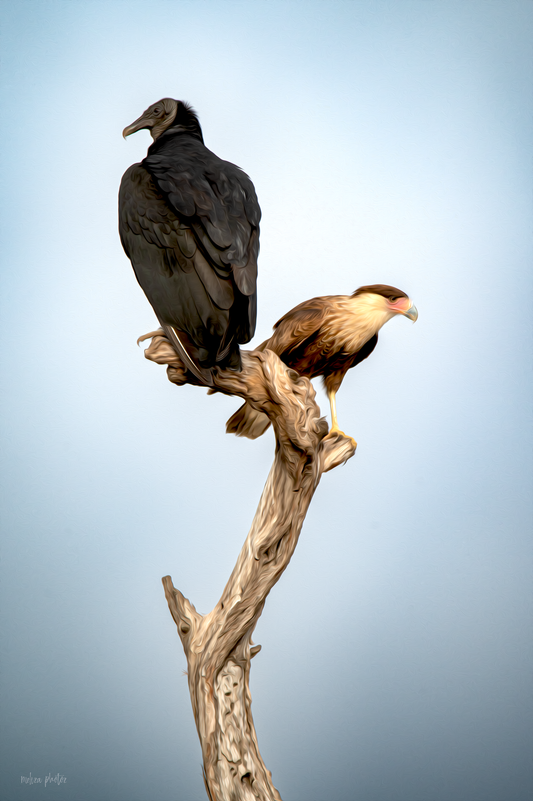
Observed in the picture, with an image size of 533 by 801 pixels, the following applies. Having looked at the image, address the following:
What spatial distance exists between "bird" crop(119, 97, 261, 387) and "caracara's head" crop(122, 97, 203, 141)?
0.32 m

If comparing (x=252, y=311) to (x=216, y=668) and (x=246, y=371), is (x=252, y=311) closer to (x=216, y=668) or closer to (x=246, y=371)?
(x=246, y=371)

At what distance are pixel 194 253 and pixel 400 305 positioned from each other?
84 centimetres

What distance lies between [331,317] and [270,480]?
1.96 ft

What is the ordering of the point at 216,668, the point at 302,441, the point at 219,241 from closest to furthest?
1. the point at 219,241
2. the point at 302,441
3. the point at 216,668

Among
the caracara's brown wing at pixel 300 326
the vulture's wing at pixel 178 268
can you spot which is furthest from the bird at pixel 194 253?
the caracara's brown wing at pixel 300 326

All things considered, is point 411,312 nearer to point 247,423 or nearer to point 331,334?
point 331,334

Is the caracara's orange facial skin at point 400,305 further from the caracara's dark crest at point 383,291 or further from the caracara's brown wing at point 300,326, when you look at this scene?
the caracara's brown wing at point 300,326

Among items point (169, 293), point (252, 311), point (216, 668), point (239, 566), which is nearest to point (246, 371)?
point (252, 311)

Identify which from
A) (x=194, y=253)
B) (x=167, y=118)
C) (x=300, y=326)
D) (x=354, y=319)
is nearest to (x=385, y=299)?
(x=354, y=319)

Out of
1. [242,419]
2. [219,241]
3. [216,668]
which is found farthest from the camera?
[242,419]

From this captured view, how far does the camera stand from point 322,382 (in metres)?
2.64

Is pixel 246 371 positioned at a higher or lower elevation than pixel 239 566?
higher

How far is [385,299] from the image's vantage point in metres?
2.53

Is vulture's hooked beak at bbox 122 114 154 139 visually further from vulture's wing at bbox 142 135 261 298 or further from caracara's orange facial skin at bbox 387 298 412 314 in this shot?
caracara's orange facial skin at bbox 387 298 412 314
